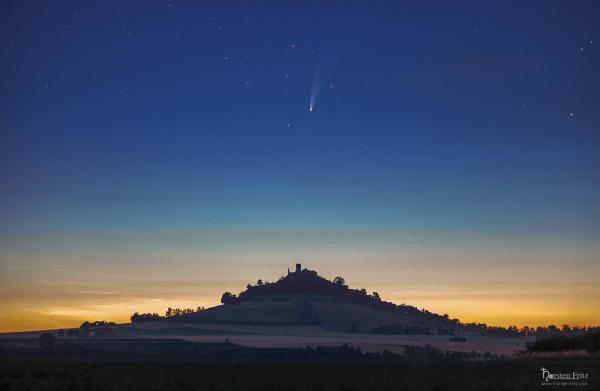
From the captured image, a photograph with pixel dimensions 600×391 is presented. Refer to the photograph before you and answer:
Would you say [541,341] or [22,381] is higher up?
[541,341]

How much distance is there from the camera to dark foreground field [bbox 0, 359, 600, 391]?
5472 centimetres

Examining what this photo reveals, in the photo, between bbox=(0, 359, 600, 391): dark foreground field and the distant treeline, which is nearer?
bbox=(0, 359, 600, 391): dark foreground field

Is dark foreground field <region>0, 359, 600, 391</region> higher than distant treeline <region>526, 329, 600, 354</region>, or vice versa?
distant treeline <region>526, 329, 600, 354</region>

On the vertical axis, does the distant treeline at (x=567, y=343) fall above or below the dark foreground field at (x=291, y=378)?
above

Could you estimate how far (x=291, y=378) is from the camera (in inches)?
2484

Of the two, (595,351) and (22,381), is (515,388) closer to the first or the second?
(22,381)

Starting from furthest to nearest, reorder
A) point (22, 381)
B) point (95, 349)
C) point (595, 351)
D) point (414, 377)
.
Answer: point (95, 349) → point (595, 351) → point (414, 377) → point (22, 381)

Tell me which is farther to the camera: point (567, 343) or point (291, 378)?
point (567, 343)

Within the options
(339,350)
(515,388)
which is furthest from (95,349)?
(515,388)

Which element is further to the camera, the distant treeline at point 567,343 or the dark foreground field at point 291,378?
the distant treeline at point 567,343

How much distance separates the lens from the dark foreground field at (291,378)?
2154 inches

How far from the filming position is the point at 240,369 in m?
74.1

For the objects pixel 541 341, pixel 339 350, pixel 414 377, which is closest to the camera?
pixel 414 377

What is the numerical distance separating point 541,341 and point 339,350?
74361 millimetres
